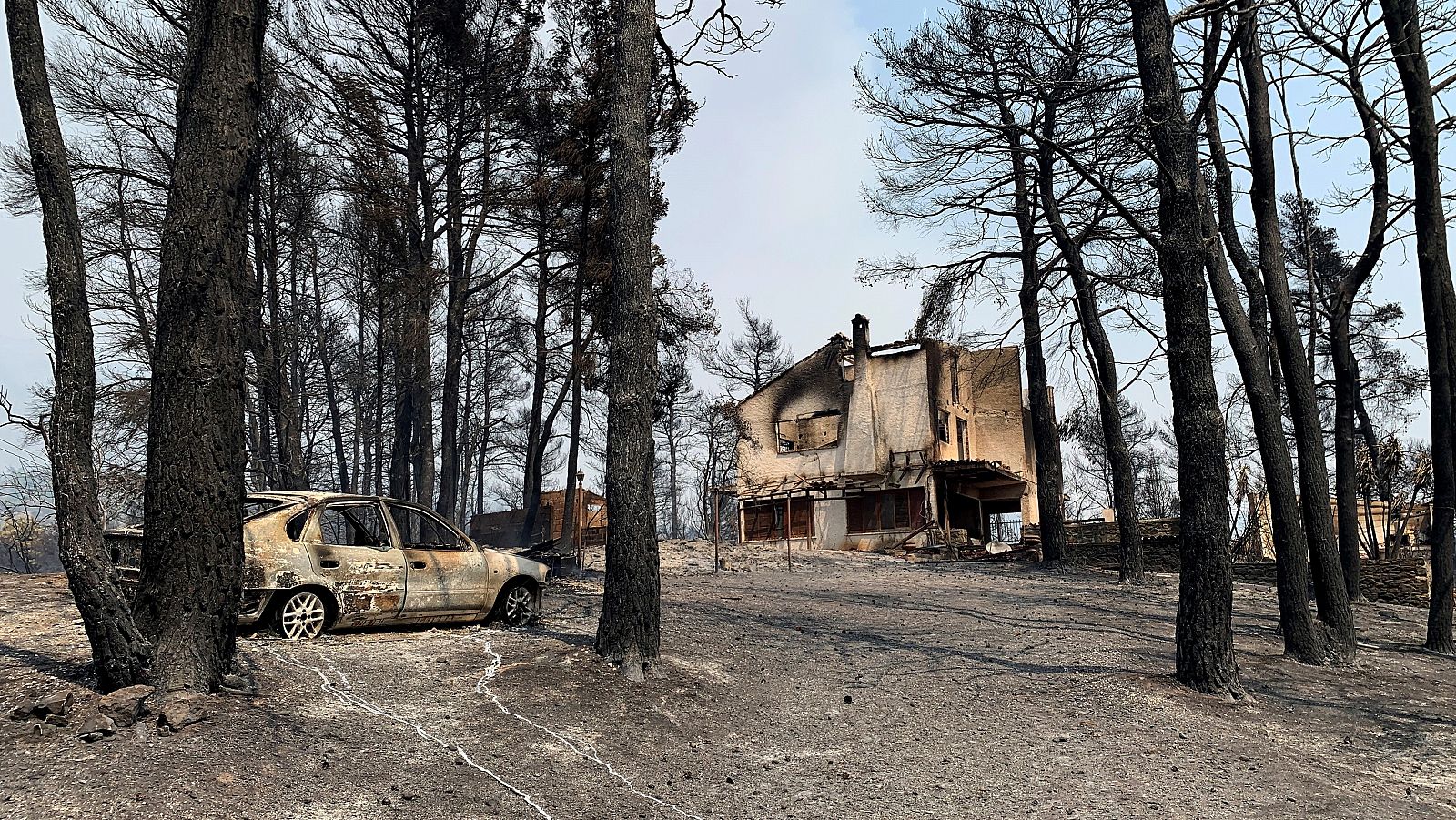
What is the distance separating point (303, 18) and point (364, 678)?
1478 centimetres

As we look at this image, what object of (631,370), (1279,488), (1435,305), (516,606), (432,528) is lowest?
(516,606)

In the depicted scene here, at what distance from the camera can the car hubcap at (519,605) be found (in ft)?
35.2

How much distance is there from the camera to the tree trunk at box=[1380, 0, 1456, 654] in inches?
456

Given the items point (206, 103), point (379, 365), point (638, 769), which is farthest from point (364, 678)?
point (379, 365)

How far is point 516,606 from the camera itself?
10.8 m

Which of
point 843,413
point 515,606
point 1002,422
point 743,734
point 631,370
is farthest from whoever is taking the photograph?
point 1002,422

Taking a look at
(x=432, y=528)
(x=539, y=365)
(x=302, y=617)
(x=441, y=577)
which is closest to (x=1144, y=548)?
(x=539, y=365)

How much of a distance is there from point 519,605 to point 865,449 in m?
28.9

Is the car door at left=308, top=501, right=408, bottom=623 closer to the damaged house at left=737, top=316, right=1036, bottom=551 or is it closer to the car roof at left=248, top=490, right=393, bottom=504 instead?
the car roof at left=248, top=490, right=393, bottom=504

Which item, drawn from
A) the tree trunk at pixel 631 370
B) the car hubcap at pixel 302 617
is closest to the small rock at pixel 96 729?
the car hubcap at pixel 302 617

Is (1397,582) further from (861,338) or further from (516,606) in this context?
(861,338)

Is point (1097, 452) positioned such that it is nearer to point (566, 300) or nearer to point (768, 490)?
point (768, 490)

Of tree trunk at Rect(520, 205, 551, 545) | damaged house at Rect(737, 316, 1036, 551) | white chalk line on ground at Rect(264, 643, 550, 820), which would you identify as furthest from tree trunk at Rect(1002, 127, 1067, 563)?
white chalk line on ground at Rect(264, 643, 550, 820)

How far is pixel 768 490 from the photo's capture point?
126 feet
